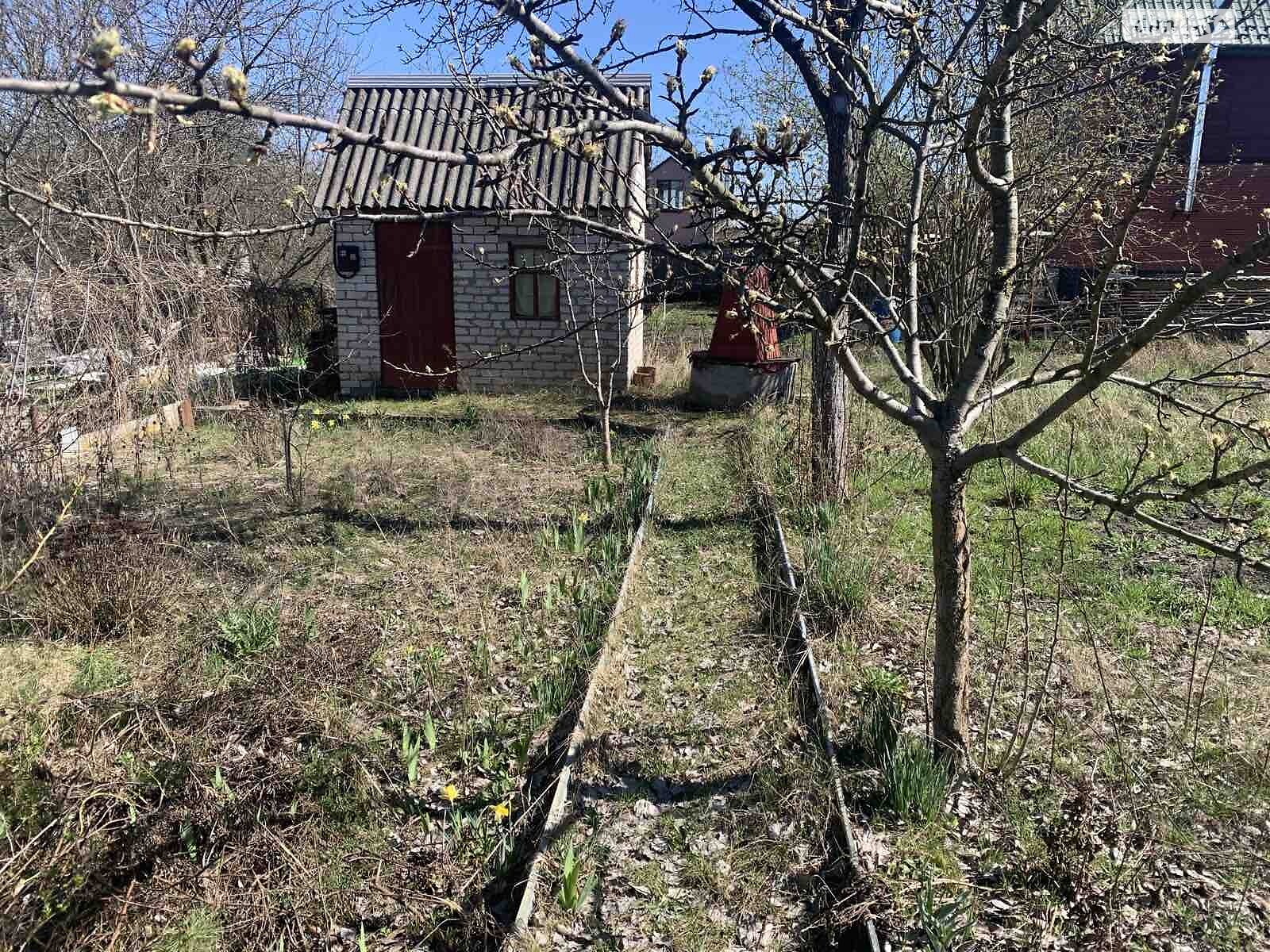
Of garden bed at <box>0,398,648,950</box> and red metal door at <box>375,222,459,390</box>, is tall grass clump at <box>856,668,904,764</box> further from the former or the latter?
red metal door at <box>375,222,459,390</box>

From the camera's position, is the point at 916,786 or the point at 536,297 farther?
the point at 536,297

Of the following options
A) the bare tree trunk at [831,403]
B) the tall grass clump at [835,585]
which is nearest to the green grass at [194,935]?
the tall grass clump at [835,585]

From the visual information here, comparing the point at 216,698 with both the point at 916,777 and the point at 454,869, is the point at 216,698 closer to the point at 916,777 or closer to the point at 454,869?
the point at 454,869

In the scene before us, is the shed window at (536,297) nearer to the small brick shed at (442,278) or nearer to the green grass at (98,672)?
the small brick shed at (442,278)

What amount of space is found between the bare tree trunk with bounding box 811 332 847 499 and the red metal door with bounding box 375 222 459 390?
7510 millimetres

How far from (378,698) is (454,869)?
63.5 inches

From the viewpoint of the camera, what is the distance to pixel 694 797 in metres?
4.38

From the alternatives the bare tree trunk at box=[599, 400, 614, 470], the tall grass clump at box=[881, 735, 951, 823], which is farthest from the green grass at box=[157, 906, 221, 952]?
the bare tree trunk at box=[599, 400, 614, 470]

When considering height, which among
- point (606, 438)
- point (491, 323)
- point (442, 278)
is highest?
point (442, 278)

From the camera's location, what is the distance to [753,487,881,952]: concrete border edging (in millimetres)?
3654

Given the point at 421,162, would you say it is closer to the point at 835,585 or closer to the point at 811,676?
the point at 835,585

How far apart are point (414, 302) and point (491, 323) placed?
1.27 m

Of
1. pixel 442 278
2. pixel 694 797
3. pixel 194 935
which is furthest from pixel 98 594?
pixel 442 278

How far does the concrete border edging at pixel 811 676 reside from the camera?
3654mm
